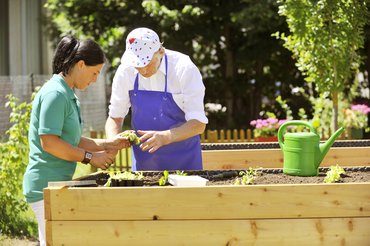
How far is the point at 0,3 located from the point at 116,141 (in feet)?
40.5

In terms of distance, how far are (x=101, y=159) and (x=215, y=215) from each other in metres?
0.71

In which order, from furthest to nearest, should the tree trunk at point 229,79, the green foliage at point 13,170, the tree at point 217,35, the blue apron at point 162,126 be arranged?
the tree trunk at point 229,79 → the tree at point 217,35 → the green foliage at point 13,170 → the blue apron at point 162,126

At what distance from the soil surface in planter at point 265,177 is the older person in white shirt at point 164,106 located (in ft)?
0.84

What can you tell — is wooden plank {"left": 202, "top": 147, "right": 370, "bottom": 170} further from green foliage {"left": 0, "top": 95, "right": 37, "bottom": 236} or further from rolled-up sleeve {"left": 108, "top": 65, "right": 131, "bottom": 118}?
green foliage {"left": 0, "top": 95, "right": 37, "bottom": 236}

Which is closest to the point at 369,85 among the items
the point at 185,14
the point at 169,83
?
the point at 185,14

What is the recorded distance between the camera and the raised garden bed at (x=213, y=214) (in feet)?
9.86

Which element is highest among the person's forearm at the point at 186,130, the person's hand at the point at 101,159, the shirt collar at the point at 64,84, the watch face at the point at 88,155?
the shirt collar at the point at 64,84

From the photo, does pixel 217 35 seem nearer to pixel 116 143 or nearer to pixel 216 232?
pixel 116 143

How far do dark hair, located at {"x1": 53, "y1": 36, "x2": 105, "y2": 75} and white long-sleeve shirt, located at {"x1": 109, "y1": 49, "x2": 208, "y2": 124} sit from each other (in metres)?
0.64

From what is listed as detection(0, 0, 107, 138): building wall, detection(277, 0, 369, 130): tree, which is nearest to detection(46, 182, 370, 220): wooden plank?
detection(277, 0, 369, 130): tree

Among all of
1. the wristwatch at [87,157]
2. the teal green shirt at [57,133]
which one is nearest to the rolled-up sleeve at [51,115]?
the teal green shirt at [57,133]

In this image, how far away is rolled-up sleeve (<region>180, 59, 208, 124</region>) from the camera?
393 centimetres

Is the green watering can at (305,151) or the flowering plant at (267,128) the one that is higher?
the green watering can at (305,151)

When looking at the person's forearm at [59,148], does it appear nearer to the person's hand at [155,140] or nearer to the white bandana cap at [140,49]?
the person's hand at [155,140]
